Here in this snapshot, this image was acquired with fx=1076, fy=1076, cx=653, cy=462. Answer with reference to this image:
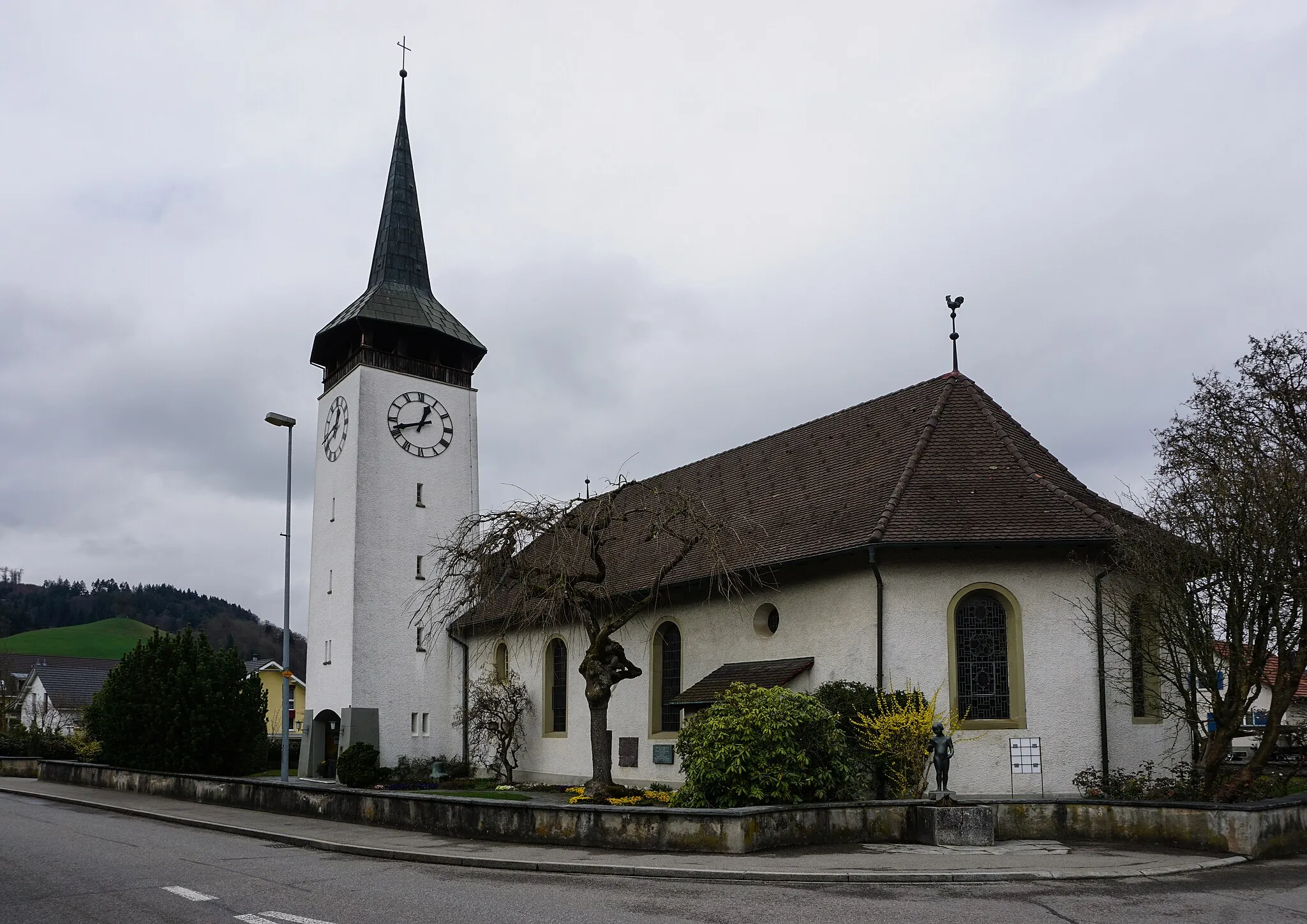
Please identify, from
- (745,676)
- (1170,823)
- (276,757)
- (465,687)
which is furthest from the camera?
(276,757)

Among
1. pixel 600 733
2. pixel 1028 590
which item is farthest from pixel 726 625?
pixel 1028 590

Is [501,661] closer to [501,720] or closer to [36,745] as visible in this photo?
[501,720]

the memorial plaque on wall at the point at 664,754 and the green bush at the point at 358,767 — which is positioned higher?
the memorial plaque on wall at the point at 664,754

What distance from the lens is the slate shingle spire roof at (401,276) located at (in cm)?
3372

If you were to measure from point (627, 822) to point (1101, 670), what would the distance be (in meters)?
9.20

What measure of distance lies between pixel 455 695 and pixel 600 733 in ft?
46.6


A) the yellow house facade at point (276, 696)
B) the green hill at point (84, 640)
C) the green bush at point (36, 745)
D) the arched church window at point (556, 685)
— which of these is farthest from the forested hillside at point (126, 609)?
the arched church window at point (556, 685)

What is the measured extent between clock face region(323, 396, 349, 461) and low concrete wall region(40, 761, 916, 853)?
16202mm

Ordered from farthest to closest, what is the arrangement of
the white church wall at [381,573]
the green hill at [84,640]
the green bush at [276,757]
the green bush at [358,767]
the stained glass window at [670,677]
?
the green hill at [84,640] < the green bush at [276,757] < the white church wall at [381,573] < the green bush at [358,767] < the stained glass window at [670,677]

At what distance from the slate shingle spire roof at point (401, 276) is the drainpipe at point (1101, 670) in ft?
71.6

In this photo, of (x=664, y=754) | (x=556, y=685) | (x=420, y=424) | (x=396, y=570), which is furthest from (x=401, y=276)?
(x=664, y=754)

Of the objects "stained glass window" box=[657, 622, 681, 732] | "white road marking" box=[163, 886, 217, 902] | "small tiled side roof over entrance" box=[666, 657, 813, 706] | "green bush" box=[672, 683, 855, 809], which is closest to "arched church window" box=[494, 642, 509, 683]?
"stained glass window" box=[657, 622, 681, 732]

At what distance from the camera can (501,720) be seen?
28984 millimetres

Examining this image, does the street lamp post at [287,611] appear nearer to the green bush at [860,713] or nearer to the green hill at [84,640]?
the green bush at [860,713]
